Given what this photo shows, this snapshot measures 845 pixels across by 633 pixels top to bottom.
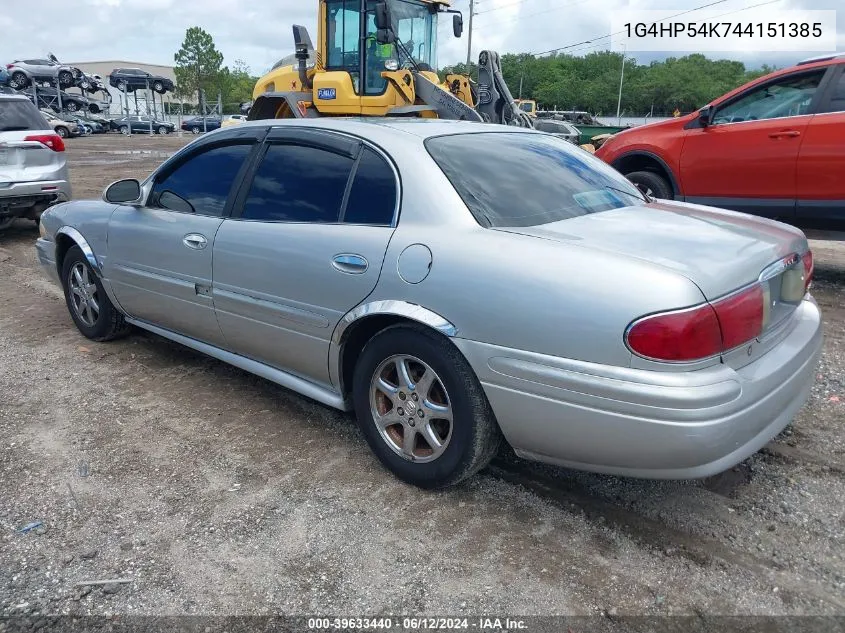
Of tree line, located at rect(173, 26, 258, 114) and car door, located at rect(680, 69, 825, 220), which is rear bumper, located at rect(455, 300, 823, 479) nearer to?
car door, located at rect(680, 69, 825, 220)

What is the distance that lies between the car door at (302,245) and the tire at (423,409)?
261 millimetres

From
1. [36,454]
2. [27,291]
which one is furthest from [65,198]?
[36,454]

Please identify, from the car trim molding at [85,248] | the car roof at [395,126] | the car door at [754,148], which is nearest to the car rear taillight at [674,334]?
the car roof at [395,126]

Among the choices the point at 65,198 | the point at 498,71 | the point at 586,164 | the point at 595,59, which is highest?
the point at 595,59

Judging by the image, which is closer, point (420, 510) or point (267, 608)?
point (267, 608)

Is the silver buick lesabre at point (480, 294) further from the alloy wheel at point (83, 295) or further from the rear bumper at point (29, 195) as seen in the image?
the rear bumper at point (29, 195)

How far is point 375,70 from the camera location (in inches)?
426

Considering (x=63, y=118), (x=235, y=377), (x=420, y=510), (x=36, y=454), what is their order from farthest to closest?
(x=63, y=118) → (x=235, y=377) → (x=36, y=454) → (x=420, y=510)

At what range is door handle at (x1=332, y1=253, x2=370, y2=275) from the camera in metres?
2.96

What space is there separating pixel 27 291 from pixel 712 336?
6308 millimetres

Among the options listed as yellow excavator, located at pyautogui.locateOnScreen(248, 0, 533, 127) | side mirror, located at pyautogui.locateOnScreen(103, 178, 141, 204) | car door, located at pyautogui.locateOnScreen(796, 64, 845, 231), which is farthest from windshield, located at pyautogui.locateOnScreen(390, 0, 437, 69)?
side mirror, located at pyautogui.locateOnScreen(103, 178, 141, 204)

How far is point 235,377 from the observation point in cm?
432

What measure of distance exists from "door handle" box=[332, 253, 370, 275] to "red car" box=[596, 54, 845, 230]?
4.09 m

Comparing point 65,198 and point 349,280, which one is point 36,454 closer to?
point 349,280
